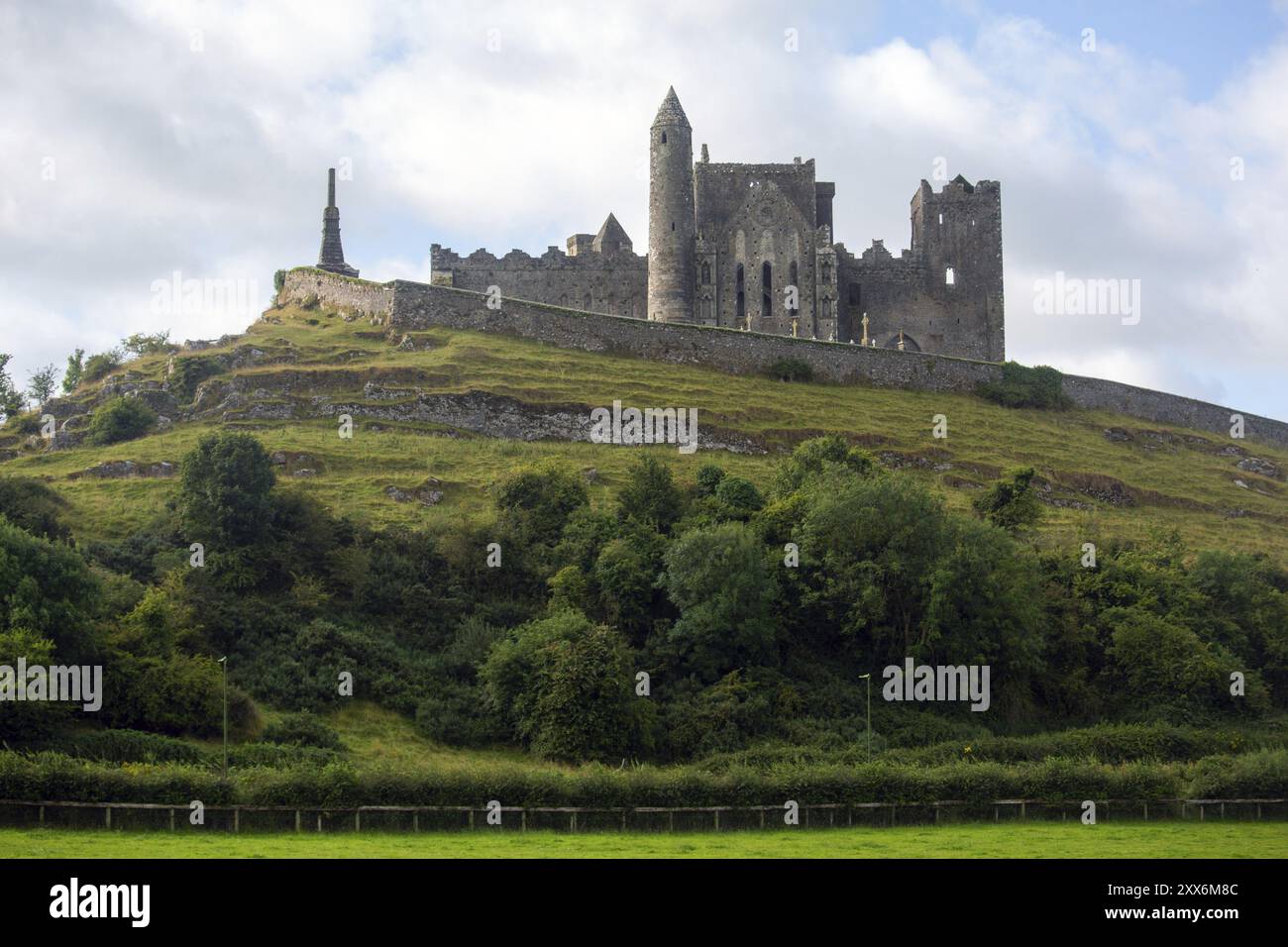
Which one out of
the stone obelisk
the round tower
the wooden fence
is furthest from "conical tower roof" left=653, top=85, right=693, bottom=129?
the wooden fence

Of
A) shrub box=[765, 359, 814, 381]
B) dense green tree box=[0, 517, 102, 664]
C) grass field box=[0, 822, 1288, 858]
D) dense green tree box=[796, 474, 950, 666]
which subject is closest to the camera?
grass field box=[0, 822, 1288, 858]

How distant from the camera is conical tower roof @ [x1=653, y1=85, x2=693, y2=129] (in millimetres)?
89312

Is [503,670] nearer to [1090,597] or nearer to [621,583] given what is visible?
[621,583]

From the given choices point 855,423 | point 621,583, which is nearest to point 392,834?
point 621,583

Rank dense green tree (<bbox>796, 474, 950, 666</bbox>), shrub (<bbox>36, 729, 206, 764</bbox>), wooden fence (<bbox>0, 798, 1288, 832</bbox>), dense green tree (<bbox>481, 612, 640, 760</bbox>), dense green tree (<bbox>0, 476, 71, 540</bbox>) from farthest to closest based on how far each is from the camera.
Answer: dense green tree (<bbox>0, 476, 71, 540</bbox>)
dense green tree (<bbox>796, 474, 950, 666</bbox>)
dense green tree (<bbox>481, 612, 640, 760</bbox>)
shrub (<bbox>36, 729, 206, 764</bbox>)
wooden fence (<bbox>0, 798, 1288, 832</bbox>)

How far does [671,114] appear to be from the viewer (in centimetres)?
8938

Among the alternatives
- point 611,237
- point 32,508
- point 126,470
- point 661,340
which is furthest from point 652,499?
point 611,237

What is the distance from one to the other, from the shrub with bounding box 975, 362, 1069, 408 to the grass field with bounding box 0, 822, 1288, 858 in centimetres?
4854

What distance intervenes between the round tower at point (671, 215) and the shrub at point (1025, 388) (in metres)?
16.8

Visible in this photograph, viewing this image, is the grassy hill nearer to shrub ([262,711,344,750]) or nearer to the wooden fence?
shrub ([262,711,344,750])

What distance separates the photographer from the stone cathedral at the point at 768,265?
89500 mm

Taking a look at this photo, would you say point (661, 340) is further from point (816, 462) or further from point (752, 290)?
point (816, 462)

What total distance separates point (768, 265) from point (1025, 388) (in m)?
15.8

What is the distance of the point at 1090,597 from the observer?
57.9m
